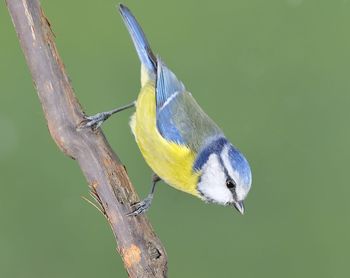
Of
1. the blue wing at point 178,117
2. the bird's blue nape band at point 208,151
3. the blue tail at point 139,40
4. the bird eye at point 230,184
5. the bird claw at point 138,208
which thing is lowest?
the bird eye at point 230,184

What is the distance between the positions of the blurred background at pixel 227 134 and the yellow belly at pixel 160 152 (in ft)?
1.04


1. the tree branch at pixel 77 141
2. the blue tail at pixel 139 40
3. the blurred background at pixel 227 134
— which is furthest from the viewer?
the blurred background at pixel 227 134

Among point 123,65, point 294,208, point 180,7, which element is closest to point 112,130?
point 123,65

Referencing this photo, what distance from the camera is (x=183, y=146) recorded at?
141cm

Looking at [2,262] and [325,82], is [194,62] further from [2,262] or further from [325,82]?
[2,262]

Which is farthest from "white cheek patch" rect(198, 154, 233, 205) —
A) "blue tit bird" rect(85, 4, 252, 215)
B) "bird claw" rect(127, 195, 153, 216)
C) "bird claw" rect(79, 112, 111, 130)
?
"bird claw" rect(79, 112, 111, 130)

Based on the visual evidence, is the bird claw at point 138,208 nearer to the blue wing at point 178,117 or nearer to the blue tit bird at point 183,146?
the blue tit bird at point 183,146

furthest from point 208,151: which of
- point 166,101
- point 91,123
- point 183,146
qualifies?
point 91,123

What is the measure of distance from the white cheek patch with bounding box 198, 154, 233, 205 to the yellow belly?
19mm

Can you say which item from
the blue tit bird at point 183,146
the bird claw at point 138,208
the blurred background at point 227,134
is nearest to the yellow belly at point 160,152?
the blue tit bird at point 183,146

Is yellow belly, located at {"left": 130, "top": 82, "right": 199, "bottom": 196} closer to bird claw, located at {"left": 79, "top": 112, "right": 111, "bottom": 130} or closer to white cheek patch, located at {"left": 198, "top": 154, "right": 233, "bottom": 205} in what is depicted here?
white cheek patch, located at {"left": 198, "top": 154, "right": 233, "bottom": 205}

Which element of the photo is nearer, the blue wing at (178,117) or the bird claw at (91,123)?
the bird claw at (91,123)

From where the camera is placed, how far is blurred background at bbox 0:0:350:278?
5.95 ft

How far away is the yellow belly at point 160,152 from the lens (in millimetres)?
1391
